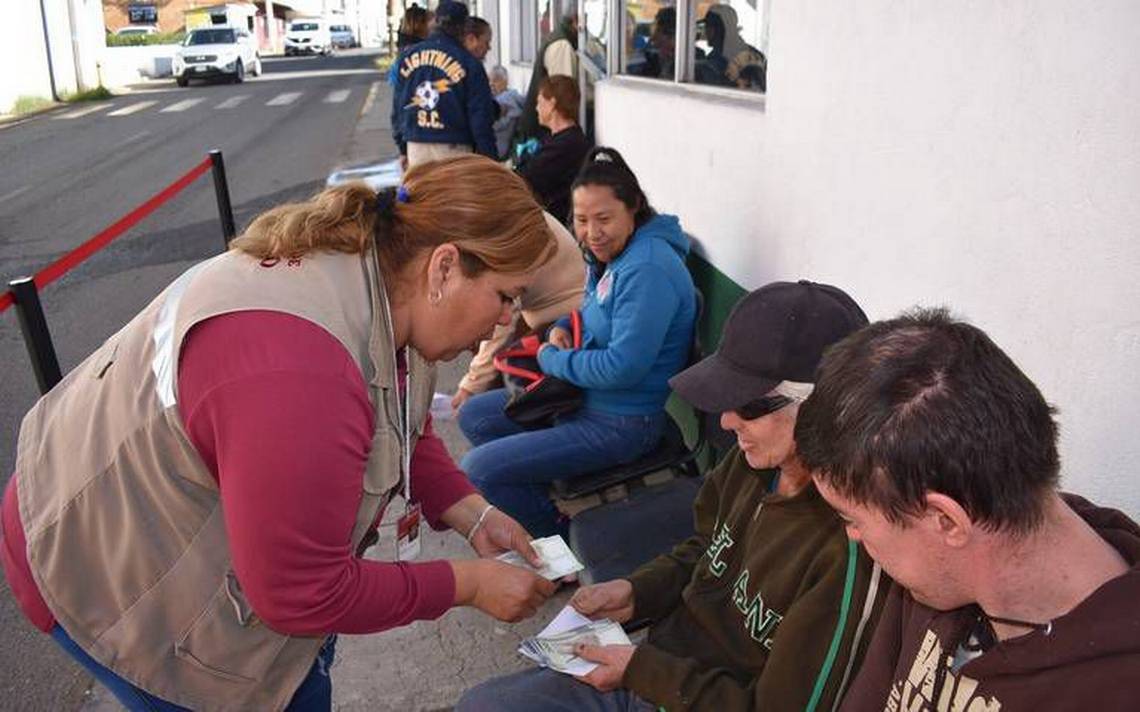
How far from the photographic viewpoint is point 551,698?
2041mm

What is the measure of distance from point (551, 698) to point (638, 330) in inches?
53.7

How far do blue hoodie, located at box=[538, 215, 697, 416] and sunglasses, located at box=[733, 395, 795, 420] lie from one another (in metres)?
1.16

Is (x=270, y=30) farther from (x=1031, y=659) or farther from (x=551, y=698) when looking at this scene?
(x=1031, y=659)

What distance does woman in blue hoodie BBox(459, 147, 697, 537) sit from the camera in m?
3.13

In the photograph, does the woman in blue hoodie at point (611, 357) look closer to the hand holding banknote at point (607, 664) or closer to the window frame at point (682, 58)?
the window frame at point (682, 58)

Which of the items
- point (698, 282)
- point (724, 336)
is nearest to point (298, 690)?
point (724, 336)

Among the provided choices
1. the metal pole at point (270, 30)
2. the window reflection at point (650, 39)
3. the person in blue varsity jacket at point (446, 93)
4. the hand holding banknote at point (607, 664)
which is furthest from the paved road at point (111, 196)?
the metal pole at point (270, 30)

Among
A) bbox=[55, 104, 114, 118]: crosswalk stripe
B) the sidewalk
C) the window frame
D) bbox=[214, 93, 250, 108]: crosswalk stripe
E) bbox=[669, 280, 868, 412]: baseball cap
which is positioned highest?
the window frame

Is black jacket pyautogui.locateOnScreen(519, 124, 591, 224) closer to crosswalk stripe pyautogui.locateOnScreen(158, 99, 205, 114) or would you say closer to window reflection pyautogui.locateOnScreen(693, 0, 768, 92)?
window reflection pyautogui.locateOnScreen(693, 0, 768, 92)

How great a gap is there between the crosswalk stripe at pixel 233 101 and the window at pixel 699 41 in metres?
19.6

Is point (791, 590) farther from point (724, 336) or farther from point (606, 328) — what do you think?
point (606, 328)

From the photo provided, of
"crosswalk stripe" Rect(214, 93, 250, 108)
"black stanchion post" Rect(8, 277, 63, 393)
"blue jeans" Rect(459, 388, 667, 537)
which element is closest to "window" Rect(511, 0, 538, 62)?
"blue jeans" Rect(459, 388, 667, 537)

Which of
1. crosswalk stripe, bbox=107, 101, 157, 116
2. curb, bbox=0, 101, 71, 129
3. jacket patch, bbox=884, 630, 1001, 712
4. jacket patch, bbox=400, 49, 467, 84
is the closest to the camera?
jacket patch, bbox=884, 630, 1001, 712

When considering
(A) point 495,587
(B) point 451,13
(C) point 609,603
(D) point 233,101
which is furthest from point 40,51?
(A) point 495,587
